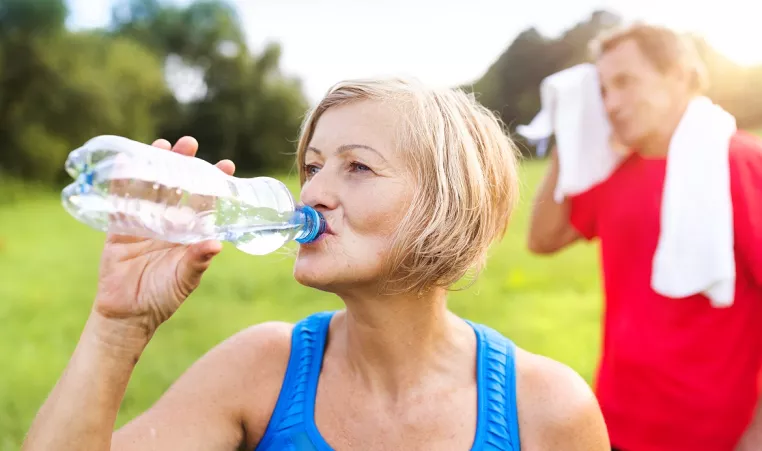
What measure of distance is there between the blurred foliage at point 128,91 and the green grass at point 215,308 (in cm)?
916

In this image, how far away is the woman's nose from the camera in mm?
1635

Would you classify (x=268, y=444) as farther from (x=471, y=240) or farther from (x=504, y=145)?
→ (x=504, y=145)

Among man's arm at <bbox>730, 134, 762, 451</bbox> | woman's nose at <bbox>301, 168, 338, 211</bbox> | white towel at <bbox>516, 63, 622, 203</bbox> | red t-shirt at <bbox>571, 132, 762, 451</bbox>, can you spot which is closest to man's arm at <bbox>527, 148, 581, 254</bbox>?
white towel at <bbox>516, 63, 622, 203</bbox>

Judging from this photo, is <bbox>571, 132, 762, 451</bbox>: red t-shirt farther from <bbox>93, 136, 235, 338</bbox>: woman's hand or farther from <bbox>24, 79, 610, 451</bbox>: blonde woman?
<bbox>93, 136, 235, 338</bbox>: woman's hand

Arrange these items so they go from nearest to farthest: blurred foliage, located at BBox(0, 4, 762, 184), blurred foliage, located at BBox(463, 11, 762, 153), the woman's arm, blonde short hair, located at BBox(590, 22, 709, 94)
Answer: the woman's arm, blonde short hair, located at BBox(590, 22, 709, 94), blurred foliage, located at BBox(463, 11, 762, 153), blurred foliage, located at BBox(0, 4, 762, 184)

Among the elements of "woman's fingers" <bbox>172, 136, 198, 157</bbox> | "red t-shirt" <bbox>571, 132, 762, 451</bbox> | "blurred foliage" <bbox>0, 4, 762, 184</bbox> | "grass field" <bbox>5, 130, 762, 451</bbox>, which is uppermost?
"woman's fingers" <bbox>172, 136, 198, 157</bbox>

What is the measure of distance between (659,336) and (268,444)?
1.35 metres

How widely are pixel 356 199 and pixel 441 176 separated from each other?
0.21m

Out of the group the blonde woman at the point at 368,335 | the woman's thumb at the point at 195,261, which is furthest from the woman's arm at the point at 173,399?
the woman's thumb at the point at 195,261

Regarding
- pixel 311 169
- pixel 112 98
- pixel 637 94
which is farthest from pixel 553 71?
pixel 112 98

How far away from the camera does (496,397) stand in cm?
174

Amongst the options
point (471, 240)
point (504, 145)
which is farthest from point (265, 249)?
point (504, 145)

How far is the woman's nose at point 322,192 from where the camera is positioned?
163 cm

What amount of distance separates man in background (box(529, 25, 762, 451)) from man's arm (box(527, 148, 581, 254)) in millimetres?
236
